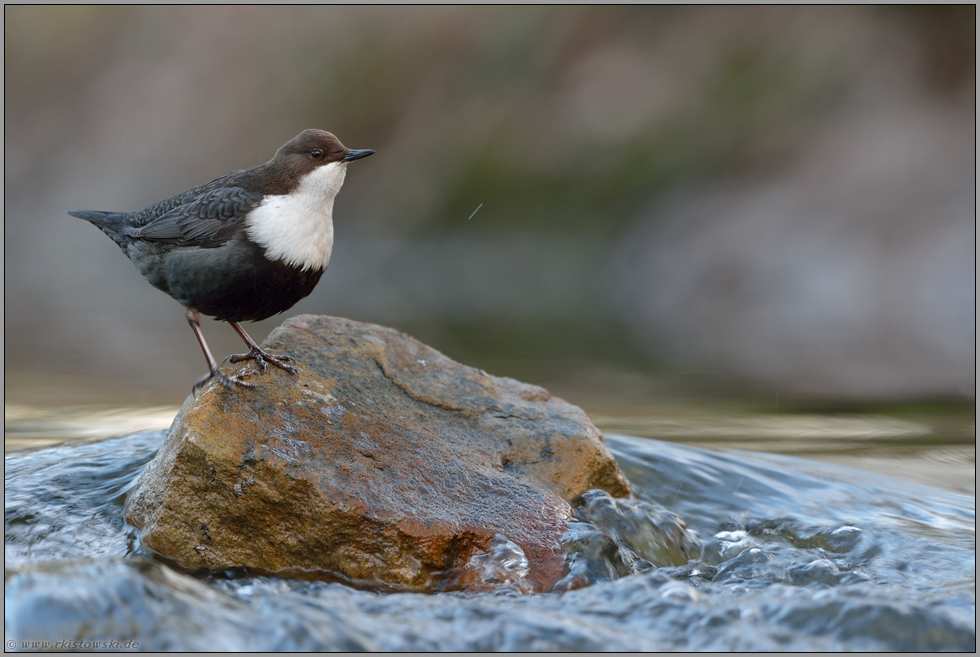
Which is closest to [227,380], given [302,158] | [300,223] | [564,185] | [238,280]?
[238,280]

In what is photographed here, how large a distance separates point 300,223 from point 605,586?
2.09 metres

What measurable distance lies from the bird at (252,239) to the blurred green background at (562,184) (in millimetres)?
3826

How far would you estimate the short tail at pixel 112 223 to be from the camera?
4312 millimetres

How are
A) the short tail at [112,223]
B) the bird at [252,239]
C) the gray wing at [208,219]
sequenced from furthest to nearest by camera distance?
the short tail at [112,223]
the gray wing at [208,219]
the bird at [252,239]

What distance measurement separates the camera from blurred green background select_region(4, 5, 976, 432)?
1009cm

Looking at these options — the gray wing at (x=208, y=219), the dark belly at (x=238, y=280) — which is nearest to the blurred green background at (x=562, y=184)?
the gray wing at (x=208, y=219)

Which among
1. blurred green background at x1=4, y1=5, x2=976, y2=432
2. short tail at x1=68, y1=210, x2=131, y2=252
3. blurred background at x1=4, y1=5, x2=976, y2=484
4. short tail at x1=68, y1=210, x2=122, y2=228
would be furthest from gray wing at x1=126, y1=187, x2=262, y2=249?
blurred green background at x1=4, y1=5, x2=976, y2=432

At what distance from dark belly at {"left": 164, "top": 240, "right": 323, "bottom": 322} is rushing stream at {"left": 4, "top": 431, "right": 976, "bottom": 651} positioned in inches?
45.1

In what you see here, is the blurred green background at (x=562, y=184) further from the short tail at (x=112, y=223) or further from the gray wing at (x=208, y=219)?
the gray wing at (x=208, y=219)

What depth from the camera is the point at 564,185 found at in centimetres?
2119

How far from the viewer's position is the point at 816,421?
274 inches

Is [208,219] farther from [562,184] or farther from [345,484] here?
[562,184]

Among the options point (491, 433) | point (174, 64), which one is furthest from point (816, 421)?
point (174, 64)

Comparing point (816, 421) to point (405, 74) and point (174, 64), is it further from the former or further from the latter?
point (174, 64)
